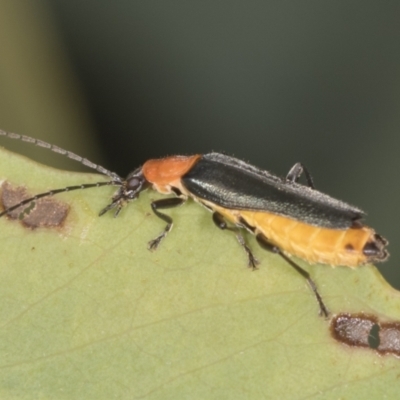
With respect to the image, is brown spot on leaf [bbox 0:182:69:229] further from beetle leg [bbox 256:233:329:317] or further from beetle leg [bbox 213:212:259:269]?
beetle leg [bbox 256:233:329:317]

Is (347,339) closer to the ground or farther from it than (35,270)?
closer to the ground

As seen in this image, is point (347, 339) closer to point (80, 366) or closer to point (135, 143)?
point (80, 366)

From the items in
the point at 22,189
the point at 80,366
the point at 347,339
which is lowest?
the point at 347,339

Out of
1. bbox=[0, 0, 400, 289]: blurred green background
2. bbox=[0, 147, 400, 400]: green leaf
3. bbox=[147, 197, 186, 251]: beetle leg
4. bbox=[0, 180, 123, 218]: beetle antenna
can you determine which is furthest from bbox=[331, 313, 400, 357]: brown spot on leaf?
bbox=[0, 180, 123, 218]: beetle antenna

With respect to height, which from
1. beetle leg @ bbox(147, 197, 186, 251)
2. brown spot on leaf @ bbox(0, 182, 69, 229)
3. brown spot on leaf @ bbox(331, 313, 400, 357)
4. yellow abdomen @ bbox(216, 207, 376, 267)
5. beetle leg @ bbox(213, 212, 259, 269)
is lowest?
brown spot on leaf @ bbox(331, 313, 400, 357)

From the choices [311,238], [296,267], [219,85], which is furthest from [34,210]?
[219,85]

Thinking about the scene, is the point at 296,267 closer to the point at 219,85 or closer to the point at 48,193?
the point at 48,193

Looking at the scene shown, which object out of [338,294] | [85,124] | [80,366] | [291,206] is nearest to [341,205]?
[291,206]

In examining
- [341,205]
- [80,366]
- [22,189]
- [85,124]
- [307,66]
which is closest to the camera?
[80,366]
